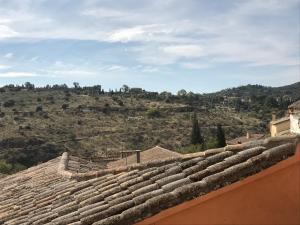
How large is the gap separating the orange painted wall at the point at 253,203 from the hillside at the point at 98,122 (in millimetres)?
36048

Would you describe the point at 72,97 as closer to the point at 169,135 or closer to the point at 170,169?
the point at 169,135

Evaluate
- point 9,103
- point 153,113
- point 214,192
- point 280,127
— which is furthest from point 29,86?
point 214,192

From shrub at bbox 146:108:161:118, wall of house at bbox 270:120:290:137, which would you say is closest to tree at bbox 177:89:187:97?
shrub at bbox 146:108:161:118

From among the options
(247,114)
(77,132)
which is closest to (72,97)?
(77,132)

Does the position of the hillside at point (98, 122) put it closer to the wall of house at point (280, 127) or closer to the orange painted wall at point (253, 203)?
the wall of house at point (280, 127)

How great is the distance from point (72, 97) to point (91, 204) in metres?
75.6

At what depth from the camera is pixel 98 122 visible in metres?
64.9

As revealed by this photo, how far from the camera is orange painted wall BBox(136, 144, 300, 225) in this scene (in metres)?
4.16

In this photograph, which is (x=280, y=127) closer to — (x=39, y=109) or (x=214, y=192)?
(x=214, y=192)

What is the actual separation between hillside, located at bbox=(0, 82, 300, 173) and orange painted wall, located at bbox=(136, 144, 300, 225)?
3605 cm

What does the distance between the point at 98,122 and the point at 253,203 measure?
201 ft

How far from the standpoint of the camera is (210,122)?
2916 inches

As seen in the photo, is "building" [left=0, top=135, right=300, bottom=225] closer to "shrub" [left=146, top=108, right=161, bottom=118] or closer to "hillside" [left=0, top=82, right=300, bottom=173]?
"hillside" [left=0, top=82, right=300, bottom=173]

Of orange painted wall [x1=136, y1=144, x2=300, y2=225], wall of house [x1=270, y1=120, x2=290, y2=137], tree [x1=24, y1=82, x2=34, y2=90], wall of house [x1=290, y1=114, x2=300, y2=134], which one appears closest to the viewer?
orange painted wall [x1=136, y1=144, x2=300, y2=225]
